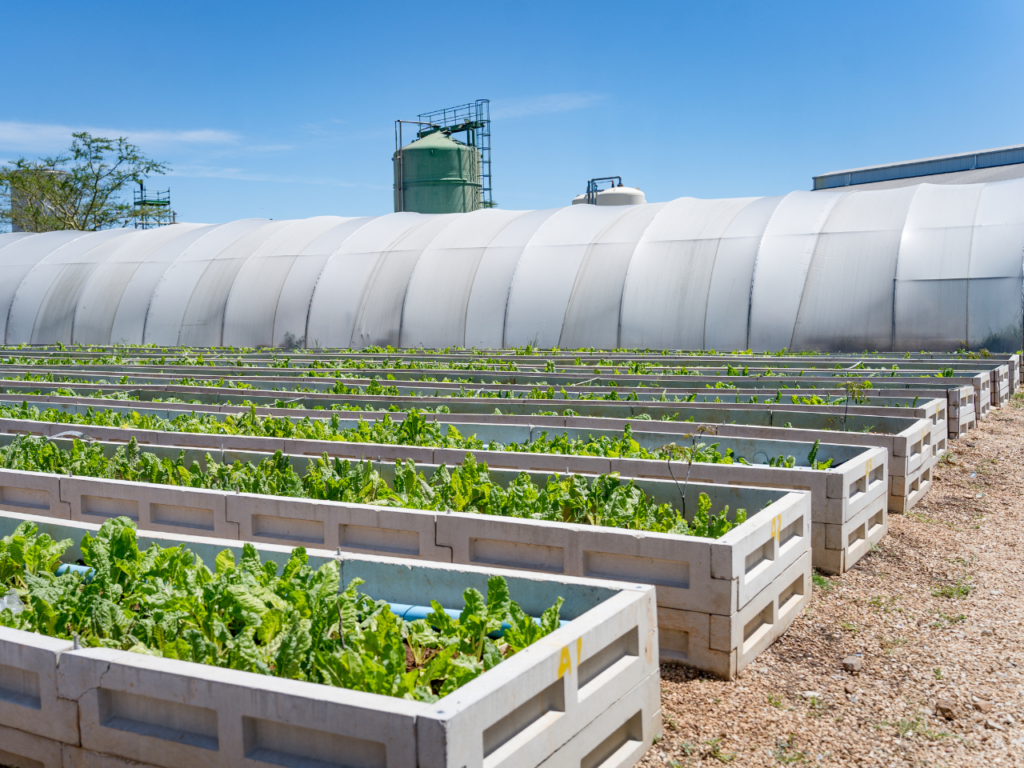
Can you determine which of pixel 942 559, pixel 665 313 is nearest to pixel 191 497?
pixel 942 559

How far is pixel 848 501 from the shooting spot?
6.45 meters

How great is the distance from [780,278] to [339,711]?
775 inches

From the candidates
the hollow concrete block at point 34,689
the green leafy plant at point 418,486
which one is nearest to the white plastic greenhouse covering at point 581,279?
the green leafy plant at point 418,486

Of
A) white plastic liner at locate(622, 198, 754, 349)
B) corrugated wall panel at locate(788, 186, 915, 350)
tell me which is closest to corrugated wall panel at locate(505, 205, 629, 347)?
white plastic liner at locate(622, 198, 754, 349)

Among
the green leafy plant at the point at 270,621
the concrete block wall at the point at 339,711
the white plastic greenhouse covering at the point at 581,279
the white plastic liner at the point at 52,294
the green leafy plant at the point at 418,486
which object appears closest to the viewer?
the concrete block wall at the point at 339,711

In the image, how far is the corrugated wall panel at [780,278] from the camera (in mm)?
20697

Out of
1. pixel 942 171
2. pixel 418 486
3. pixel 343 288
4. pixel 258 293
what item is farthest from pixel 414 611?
pixel 942 171

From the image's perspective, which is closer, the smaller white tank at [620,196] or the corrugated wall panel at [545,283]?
the corrugated wall panel at [545,283]

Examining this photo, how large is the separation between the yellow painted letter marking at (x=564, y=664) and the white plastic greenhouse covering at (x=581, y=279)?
18.4 meters

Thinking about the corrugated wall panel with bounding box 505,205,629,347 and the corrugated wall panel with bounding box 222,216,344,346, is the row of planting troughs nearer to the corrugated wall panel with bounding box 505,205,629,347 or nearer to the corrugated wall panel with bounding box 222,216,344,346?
the corrugated wall panel with bounding box 505,205,629,347

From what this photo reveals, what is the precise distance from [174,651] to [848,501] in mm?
4787

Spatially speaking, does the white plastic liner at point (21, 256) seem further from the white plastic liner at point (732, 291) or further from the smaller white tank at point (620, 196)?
A: the white plastic liner at point (732, 291)

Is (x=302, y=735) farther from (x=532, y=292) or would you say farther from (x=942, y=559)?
(x=532, y=292)

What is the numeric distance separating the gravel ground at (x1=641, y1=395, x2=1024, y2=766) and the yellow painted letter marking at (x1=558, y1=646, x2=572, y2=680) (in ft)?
2.84
